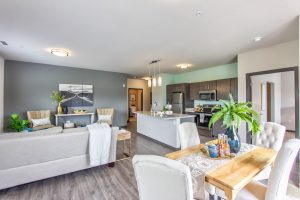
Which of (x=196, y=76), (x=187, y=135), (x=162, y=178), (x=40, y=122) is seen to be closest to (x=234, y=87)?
(x=196, y=76)

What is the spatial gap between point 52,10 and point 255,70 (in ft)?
15.1

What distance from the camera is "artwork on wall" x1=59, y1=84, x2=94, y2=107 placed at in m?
5.93

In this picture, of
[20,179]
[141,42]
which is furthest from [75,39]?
[20,179]

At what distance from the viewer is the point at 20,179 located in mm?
2166

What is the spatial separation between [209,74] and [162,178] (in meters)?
5.98

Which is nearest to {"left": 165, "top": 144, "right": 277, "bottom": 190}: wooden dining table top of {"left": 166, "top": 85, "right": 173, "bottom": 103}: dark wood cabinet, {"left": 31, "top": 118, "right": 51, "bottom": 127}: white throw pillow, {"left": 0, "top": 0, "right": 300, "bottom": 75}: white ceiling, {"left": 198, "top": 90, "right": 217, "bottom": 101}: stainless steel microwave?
{"left": 0, "top": 0, "right": 300, "bottom": 75}: white ceiling

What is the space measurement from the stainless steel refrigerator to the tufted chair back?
14.2 ft

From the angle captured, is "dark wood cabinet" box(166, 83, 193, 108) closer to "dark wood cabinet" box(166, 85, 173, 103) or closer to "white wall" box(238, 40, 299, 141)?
"dark wood cabinet" box(166, 85, 173, 103)

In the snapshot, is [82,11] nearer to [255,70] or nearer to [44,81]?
[255,70]

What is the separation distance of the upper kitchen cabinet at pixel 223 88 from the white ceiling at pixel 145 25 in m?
1.42

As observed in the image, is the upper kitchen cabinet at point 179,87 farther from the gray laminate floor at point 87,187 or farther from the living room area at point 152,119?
the gray laminate floor at point 87,187

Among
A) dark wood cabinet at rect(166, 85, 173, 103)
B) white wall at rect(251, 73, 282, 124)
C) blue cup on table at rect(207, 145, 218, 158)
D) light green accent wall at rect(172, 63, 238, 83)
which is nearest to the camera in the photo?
blue cup on table at rect(207, 145, 218, 158)

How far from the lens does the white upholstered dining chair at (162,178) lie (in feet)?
2.93

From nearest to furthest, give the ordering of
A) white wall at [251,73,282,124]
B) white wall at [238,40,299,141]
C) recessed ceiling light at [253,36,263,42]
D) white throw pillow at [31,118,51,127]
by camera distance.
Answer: recessed ceiling light at [253,36,263,42] → white wall at [238,40,299,141] → white wall at [251,73,282,124] → white throw pillow at [31,118,51,127]
